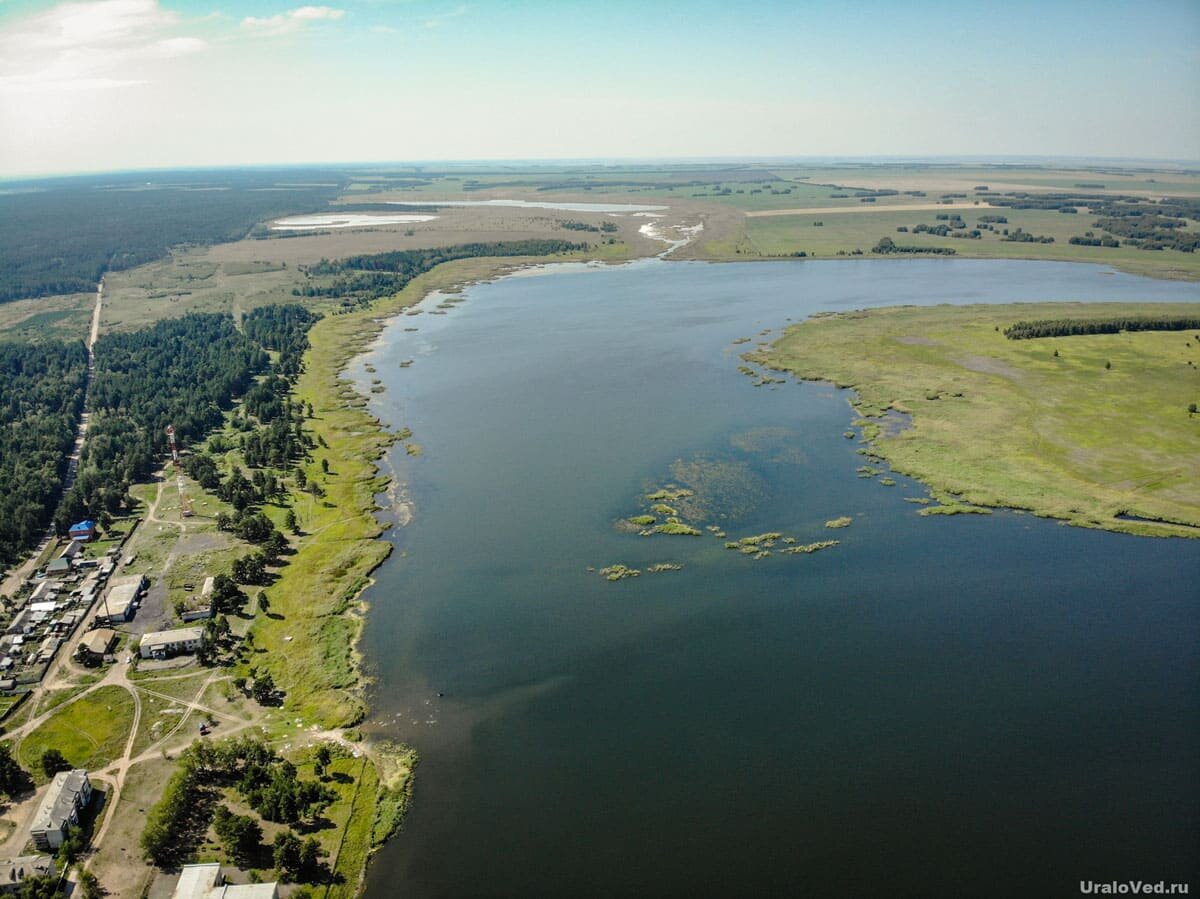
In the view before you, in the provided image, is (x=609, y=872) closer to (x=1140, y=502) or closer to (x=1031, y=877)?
(x=1031, y=877)

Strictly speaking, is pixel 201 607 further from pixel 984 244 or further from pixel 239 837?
pixel 984 244

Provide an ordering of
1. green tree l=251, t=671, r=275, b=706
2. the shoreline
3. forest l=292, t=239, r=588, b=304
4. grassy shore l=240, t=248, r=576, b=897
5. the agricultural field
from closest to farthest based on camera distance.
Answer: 1. grassy shore l=240, t=248, r=576, b=897
2. the shoreline
3. green tree l=251, t=671, r=275, b=706
4. forest l=292, t=239, r=588, b=304
5. the agricultural field

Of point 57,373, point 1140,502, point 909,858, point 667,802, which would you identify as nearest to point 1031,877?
point 909,858

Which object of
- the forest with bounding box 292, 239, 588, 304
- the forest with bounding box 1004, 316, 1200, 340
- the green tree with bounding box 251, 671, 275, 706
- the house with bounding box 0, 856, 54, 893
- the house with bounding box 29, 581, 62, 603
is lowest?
the house with bounding box 0, 856, 54, 893

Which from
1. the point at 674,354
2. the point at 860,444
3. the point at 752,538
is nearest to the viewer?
the point at 752,538

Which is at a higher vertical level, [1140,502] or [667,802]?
[1140,502]

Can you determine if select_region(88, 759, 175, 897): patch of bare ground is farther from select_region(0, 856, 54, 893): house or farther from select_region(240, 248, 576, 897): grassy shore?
select_region(240, 248, 576, 897): grassy shore

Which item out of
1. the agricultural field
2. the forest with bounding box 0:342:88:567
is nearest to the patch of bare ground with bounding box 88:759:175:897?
the forest with bounding box 0:342:88:567

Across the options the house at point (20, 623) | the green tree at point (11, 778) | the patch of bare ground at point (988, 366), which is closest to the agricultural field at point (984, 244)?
the patch of bare ground at point (988, 366)

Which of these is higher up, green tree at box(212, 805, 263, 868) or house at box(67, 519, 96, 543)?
house at box(67, 519, 96, 543)
